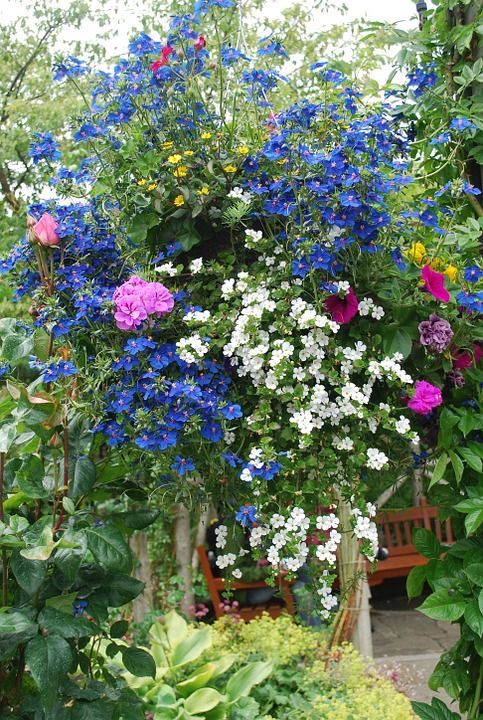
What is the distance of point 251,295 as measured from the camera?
130cm

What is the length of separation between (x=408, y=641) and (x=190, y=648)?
2.62m

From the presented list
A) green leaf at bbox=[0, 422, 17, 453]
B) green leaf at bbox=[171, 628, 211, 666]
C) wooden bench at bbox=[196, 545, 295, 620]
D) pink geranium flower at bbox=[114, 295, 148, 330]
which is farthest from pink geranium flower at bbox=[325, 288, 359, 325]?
wooden bench at bbox=[196, 545, 295, 620]

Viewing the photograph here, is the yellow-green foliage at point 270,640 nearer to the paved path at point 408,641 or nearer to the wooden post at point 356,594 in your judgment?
the wooden post at point 356,594

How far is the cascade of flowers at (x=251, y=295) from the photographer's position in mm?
1289

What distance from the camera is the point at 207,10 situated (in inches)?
58.1

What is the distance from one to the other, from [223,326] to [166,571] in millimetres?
3945

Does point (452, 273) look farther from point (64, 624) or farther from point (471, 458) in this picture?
A: point (64, 624)

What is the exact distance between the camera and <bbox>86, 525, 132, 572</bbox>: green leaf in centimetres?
137

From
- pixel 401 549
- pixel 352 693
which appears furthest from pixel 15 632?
pixel 401 549

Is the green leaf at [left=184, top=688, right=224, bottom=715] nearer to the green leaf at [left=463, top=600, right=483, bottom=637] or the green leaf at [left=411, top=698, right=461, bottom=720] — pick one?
the green leaf at [left=411, top=698, right=461, bottom=720]

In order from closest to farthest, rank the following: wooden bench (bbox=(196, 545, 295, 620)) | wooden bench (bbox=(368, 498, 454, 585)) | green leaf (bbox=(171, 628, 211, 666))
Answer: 1. green leaf (bbox=(171, 628, 211, 666))
2. wooden bench (bbox=(196, 545, 295, 620))
3. wooden bench (bbox=(368, 498, 454, 585))

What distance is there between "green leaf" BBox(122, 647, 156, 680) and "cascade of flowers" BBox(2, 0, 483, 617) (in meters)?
0.34

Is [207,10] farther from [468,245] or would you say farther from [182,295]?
[468,245]

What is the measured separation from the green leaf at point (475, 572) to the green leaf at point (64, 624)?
72 cm
